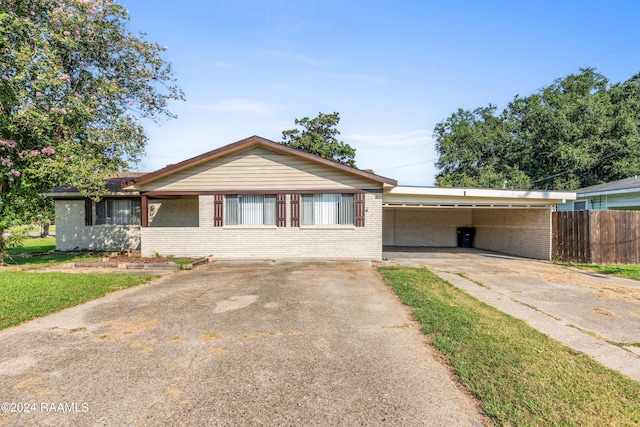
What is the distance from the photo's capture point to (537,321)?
17.6 feet

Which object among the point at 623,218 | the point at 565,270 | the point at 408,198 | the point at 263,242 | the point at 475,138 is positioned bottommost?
the point at 565,270

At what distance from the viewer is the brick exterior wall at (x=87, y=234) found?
14945 mm

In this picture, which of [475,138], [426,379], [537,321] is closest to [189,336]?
[426,379]

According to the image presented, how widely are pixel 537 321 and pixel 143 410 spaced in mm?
5678

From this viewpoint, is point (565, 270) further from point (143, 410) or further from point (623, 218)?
point (143, 410)

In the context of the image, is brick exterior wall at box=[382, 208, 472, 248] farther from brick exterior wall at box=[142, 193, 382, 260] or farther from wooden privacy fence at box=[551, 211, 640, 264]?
brick exterior wall at box=[142, 193, 382, 260]

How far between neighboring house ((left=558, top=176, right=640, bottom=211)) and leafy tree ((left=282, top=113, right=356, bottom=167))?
19.6 metres

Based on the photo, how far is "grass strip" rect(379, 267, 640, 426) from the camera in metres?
2.66

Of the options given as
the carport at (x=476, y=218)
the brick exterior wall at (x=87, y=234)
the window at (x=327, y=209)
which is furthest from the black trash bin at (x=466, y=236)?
the brick exterior wall at (x=87, y=234)

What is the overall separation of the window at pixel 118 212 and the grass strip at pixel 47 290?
232 inches

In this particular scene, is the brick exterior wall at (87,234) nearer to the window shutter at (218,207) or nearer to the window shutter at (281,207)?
the window shutter at (218,207)

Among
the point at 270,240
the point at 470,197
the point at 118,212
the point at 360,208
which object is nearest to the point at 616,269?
the point at 470,197

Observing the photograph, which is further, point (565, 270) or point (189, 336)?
point (565, 270)

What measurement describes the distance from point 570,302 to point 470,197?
7.75 metres
